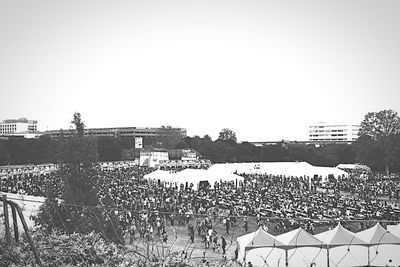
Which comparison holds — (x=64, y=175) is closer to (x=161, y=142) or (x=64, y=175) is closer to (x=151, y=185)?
(x=151, y=185)

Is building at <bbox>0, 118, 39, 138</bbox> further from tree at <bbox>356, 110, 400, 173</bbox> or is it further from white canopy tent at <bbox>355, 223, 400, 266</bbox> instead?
white canopy tent at <bbox>355, 223, 400, 266</bbox>

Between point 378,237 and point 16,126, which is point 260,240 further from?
point 16,126

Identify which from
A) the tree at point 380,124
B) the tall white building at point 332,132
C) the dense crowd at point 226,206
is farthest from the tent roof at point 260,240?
the tall white building at point 332,132

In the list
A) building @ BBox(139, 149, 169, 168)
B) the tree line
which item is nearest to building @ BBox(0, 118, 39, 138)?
the tree line

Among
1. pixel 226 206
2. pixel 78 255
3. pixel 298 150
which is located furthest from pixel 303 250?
pixel 298 150

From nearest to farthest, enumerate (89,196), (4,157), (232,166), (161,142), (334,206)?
(89,196) → (334,206) → (232,166) → (4,157) → (161,142)

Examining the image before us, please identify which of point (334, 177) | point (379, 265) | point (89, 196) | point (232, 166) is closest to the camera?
point (379, 265)

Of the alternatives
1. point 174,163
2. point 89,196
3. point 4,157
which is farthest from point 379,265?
point 4,157
